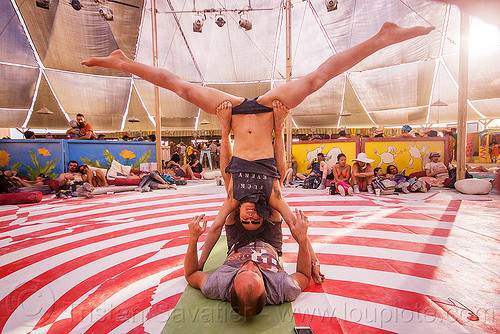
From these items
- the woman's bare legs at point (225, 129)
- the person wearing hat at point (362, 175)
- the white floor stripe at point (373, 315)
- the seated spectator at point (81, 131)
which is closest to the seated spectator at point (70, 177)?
the seated spectator at point (81, 131)

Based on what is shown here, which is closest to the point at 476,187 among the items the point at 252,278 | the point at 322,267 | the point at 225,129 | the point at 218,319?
the point at 322,267

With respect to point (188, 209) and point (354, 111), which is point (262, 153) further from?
point (354, 111)

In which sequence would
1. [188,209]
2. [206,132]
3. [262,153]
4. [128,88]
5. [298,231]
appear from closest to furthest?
[298,231] → [262,153] → [188,209] → [128,88] → [206,132]

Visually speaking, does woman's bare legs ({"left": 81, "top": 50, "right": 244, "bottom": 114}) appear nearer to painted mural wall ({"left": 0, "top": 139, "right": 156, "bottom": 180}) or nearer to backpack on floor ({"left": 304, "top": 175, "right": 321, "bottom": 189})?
backpack on floor ({"left": 304, "top": 175, "right": 321, "bottom": 189})

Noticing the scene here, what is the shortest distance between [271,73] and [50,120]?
13409mm

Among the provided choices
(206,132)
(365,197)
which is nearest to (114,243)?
(365,197)

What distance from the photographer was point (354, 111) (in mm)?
16062

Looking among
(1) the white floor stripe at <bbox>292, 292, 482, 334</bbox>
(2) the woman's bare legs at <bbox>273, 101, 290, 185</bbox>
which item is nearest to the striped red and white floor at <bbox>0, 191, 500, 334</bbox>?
(1) the white floor stripe at <bbox>292, 292, 482, 334</bbox>

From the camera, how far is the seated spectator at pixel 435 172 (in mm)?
6367

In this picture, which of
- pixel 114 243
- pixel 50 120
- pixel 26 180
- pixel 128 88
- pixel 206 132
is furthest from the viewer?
pixel 206 132

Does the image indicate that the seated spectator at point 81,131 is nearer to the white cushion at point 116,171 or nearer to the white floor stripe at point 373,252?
the white cushion at point 116,171

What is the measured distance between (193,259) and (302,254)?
0.79 meters

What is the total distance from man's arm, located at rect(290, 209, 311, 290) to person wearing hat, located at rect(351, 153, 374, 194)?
178 inches

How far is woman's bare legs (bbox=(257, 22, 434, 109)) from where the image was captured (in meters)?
1.72
